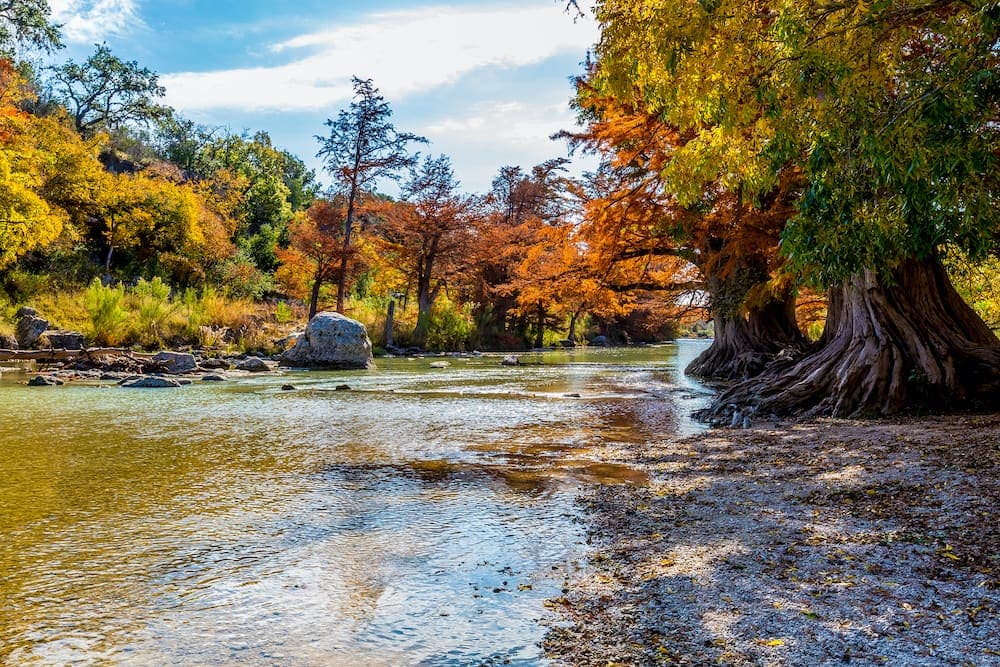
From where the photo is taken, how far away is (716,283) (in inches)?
741

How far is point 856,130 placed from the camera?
525 cm

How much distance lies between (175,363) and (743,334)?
51.6ft

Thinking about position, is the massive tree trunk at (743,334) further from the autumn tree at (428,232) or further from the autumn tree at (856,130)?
the autumn tree at (428,232)

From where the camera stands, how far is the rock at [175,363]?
56.2 ft

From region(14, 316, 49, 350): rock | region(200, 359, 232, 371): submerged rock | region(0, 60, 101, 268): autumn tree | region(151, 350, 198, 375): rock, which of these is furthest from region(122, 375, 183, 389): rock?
region(0, 60, 101, 268): autumn tree

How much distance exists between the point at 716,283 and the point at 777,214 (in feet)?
13.8

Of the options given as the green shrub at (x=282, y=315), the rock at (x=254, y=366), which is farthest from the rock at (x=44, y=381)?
the green shrub at (x=282, y=315)

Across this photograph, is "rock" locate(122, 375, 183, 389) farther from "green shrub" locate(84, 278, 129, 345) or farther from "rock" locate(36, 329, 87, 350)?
"green shrub" locate(84, 278, 129, 345)

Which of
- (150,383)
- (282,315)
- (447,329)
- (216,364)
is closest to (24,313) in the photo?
(216,364)

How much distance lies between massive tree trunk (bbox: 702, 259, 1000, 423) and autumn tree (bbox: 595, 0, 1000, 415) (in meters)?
0.03

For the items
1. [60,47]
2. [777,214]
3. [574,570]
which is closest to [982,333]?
[777,214]

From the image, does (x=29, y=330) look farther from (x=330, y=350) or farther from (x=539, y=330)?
(x=539, y=330)

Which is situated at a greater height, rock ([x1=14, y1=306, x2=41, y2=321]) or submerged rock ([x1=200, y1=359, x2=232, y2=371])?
rock ([x1=14, y1=306, x2=41, y2=321])

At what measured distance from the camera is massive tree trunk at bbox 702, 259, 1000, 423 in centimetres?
878
